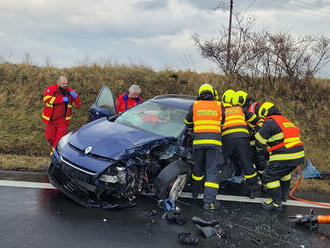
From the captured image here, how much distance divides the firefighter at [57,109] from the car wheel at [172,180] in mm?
3010

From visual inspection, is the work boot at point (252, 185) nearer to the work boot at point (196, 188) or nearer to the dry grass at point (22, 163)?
the work boot at point (196, 188)

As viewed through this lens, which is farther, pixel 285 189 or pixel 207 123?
pixel 285 189

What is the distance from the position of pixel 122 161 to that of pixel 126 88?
691 cm

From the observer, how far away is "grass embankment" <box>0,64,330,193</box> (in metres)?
8.96

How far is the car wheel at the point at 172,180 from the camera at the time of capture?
4410mm

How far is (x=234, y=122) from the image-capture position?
17.1 feet

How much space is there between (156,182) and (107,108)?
2196 mm

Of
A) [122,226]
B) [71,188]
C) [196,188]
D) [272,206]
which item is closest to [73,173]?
[71,188]

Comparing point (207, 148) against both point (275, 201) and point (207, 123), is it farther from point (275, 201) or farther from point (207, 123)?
point (275, 201)

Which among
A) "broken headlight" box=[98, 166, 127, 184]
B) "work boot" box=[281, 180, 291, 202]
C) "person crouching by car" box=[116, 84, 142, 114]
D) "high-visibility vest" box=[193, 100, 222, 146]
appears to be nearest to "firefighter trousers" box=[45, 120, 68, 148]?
Answer: "person crouching by car" box=[116, 84, 142, 114]

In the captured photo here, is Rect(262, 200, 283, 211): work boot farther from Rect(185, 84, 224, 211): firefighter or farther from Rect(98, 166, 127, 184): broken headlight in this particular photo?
Rect(98, 166, 127, 184): broken headlight

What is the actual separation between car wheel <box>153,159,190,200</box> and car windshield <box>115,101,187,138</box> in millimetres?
517

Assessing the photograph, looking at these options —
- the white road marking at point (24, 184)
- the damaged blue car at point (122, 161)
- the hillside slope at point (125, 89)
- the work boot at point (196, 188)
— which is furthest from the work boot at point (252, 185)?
the hillside slope at point (125, 89)

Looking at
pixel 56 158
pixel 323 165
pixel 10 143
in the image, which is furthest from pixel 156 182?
pixel 323 165
